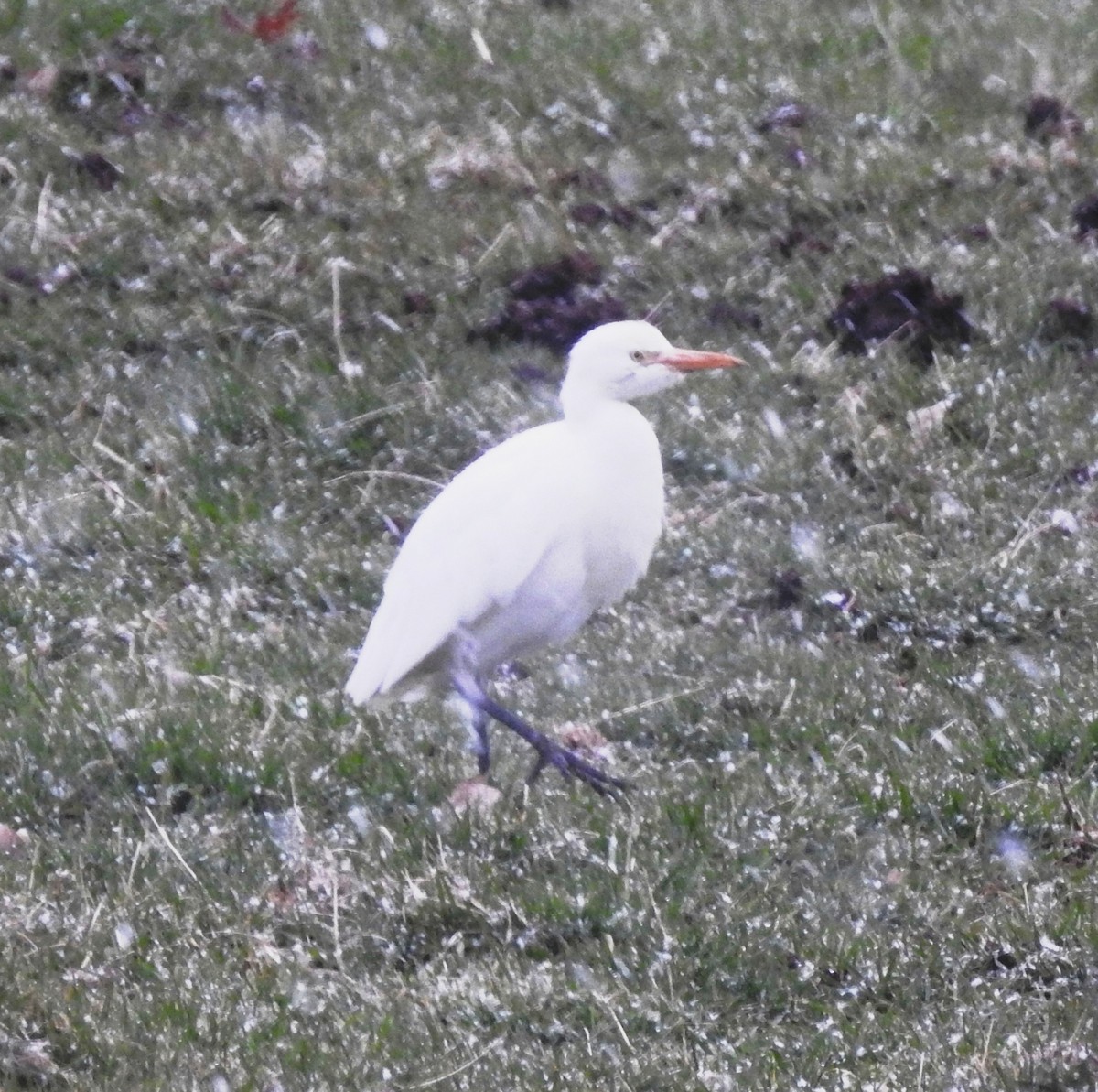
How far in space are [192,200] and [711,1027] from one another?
19.4 ft

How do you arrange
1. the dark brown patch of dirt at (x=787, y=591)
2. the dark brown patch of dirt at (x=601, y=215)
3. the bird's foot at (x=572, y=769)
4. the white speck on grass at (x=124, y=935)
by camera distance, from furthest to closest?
1. the dark brown patch of dirt at (x=601, y=215)
2. the dark brown patch of dirt at (x=787, y=591)
3. the bird's foot at (x=572, y=769)
4. the white speck on grass at (x=124, y=935)

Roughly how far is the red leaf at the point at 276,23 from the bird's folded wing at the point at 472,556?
506cm

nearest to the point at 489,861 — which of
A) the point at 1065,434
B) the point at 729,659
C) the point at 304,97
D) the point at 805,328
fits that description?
the point at 729,659

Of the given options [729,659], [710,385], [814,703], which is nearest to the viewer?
[814,703]

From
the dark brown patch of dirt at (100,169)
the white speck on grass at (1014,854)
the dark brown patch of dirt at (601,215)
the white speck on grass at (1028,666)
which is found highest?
the dark brown patch of dirt at (100,169)

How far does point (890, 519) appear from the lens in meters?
7.25

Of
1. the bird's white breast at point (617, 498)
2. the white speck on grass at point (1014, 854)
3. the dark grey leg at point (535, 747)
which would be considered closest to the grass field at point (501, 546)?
the white speck on grass at point (1014, 854)

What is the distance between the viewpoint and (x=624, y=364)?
5.95m

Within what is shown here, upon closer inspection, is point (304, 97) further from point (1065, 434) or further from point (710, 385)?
point (1065, 434)

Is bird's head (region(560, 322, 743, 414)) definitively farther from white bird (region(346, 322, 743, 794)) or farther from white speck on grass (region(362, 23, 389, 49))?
white speck on grass (region(362, 23, 389, 49))

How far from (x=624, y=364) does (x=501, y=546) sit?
Result: 670 millimetres

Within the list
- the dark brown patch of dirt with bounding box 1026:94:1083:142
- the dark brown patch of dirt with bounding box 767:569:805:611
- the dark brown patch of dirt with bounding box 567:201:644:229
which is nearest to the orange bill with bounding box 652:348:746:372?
the dark brown patch of dirt with bounding box 767:569:805:611

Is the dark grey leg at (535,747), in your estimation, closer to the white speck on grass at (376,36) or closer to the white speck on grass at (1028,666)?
the white speck on grass at (1028,666)

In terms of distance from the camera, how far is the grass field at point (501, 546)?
14.0 ft
